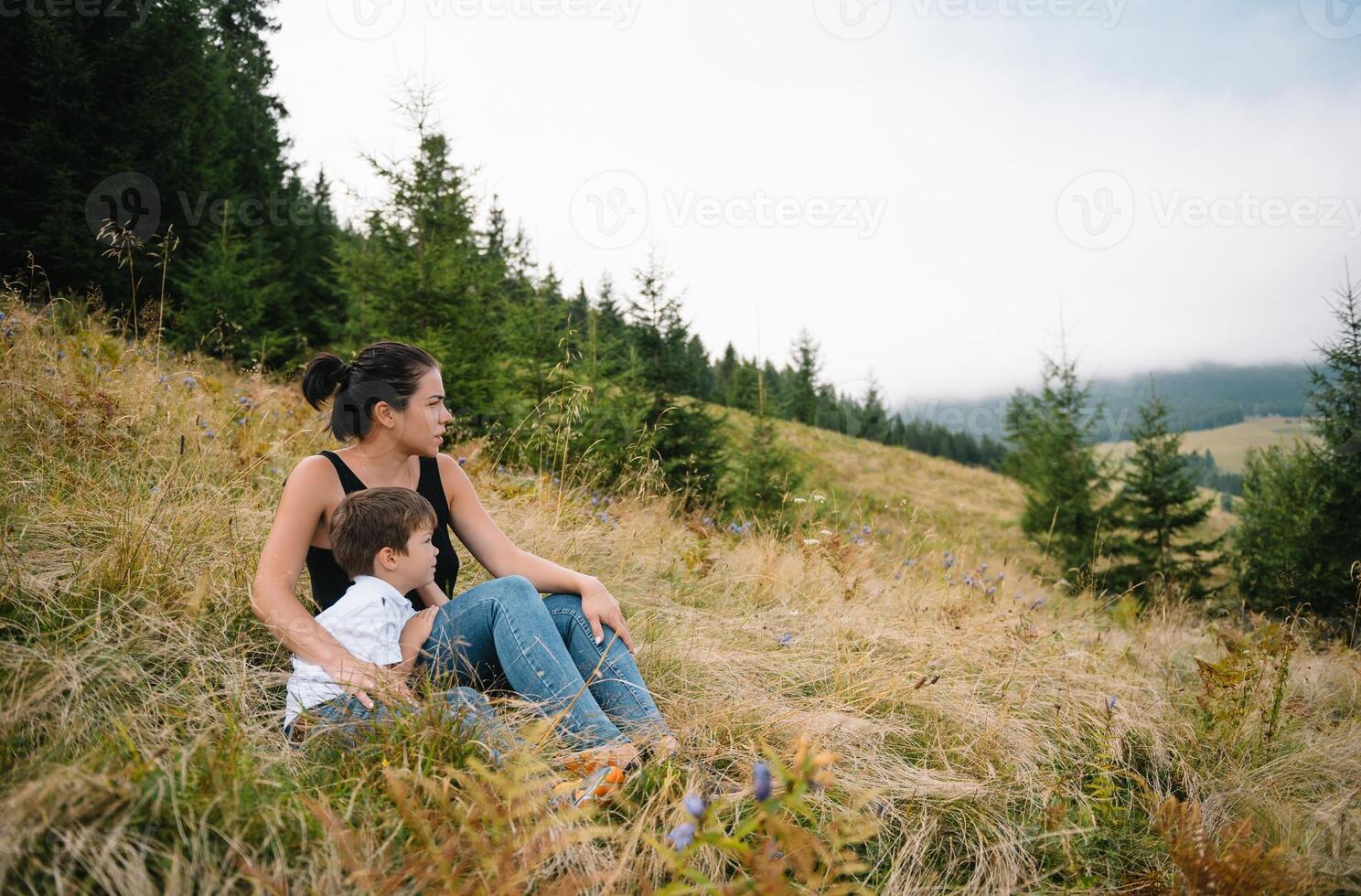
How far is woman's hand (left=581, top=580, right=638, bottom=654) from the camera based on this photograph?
2.13 meters

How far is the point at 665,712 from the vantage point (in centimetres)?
231

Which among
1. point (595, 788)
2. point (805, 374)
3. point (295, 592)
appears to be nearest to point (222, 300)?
point (295, 592)

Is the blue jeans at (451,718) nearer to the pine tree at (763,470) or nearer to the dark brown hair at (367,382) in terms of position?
the dark brown hair at (367,382)

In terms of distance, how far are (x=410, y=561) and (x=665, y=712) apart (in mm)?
1003

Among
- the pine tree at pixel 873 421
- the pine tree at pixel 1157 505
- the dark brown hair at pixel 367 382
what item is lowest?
the pine tree at pixel 1157 505

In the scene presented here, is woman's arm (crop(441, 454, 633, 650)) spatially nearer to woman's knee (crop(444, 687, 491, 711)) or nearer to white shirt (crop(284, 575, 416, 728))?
white shirt (crop(284, 575, 416, 728))

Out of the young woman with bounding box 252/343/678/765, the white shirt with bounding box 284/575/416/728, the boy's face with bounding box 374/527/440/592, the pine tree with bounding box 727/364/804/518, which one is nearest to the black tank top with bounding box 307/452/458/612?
the young woman with bounding box 252/343/678/765

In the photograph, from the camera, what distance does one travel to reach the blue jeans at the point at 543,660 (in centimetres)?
184

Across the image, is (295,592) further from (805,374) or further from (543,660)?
(805,374)

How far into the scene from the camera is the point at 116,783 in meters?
1.12

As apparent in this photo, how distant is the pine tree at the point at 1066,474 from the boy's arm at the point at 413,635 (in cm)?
1371

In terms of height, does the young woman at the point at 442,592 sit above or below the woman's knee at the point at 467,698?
above

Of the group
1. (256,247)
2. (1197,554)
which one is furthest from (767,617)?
(1197,554)

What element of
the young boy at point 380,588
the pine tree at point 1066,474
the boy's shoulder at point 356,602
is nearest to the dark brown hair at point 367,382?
the young boy at point 380,588
